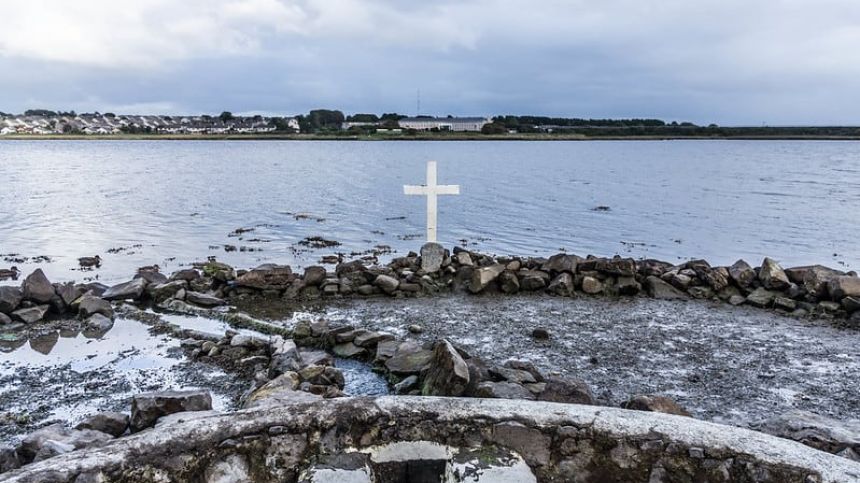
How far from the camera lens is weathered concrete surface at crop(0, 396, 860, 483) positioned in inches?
139

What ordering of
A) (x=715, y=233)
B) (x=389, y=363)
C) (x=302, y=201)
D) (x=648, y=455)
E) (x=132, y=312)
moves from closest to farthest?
(x=648, y=455) < (x=389, y=363) < (x=132, y=312) < (x=715, y=233) < (x=302, y=201)

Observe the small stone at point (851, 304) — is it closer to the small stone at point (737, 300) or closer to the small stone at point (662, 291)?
the small stone at point (737, 300)

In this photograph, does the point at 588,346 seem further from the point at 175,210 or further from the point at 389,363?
the point at 175,210

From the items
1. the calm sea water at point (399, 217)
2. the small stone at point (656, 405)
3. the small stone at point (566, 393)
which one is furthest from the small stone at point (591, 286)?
the calm sea water at point (399, 217)

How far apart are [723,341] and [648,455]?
19.1 ft

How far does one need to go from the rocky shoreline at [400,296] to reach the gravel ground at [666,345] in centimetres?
51

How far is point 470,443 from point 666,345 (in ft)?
18.4

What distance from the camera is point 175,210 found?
29.4 meters

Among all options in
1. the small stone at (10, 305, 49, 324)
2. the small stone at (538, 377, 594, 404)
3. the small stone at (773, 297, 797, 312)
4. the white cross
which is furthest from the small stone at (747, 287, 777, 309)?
the small stone at (10, 305, 49, 324)

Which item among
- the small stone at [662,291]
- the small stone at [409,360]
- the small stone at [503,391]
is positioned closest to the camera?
the small stone at [503,391]

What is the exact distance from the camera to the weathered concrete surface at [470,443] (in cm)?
353

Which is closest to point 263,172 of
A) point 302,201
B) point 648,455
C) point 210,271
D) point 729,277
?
point 302,201

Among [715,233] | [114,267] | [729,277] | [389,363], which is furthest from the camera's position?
[715,233]

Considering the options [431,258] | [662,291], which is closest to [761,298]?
[662,291]
